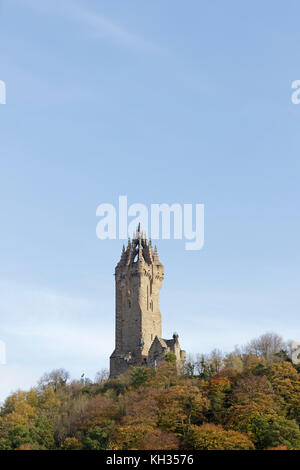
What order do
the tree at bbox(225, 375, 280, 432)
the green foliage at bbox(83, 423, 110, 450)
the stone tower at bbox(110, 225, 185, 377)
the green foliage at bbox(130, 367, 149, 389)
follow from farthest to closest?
the stone tower at bbox(110, 225, 185, 377) < the green foliage at bbox(130, 367, 149, 389) < the tree at bbox(225, 375, 280, 432) < the green foliage at bbox(83, 423, 110, 450)

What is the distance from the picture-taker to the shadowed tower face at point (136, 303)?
10794 cm

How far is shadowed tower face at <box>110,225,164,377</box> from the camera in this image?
108 metres

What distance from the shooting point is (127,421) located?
7769cm

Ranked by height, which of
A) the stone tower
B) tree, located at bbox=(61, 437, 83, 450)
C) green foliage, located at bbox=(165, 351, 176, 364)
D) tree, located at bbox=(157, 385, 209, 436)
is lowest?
tree, located at bbox=(61, 437, 83, 450)

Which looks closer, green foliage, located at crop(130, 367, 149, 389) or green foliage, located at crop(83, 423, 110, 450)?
green foliage, located at crop(83, 423, 110, 450)

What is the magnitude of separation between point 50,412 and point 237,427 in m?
23.1

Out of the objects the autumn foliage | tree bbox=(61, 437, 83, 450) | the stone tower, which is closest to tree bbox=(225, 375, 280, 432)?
the autumn foliage

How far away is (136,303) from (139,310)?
1261mm

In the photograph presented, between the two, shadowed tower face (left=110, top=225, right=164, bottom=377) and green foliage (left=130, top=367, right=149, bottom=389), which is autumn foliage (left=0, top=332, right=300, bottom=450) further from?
shadowed tower face (left=110, top=225, right=164, bottom=377)

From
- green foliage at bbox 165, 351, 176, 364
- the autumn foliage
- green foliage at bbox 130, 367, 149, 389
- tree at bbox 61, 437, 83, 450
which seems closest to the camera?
the autumn foliage

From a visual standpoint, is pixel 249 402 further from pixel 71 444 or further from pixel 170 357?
pixel 170 357


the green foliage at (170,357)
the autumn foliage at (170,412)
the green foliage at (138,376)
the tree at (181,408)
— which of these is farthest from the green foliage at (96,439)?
the green foliage at (170,357)

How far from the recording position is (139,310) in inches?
4323
